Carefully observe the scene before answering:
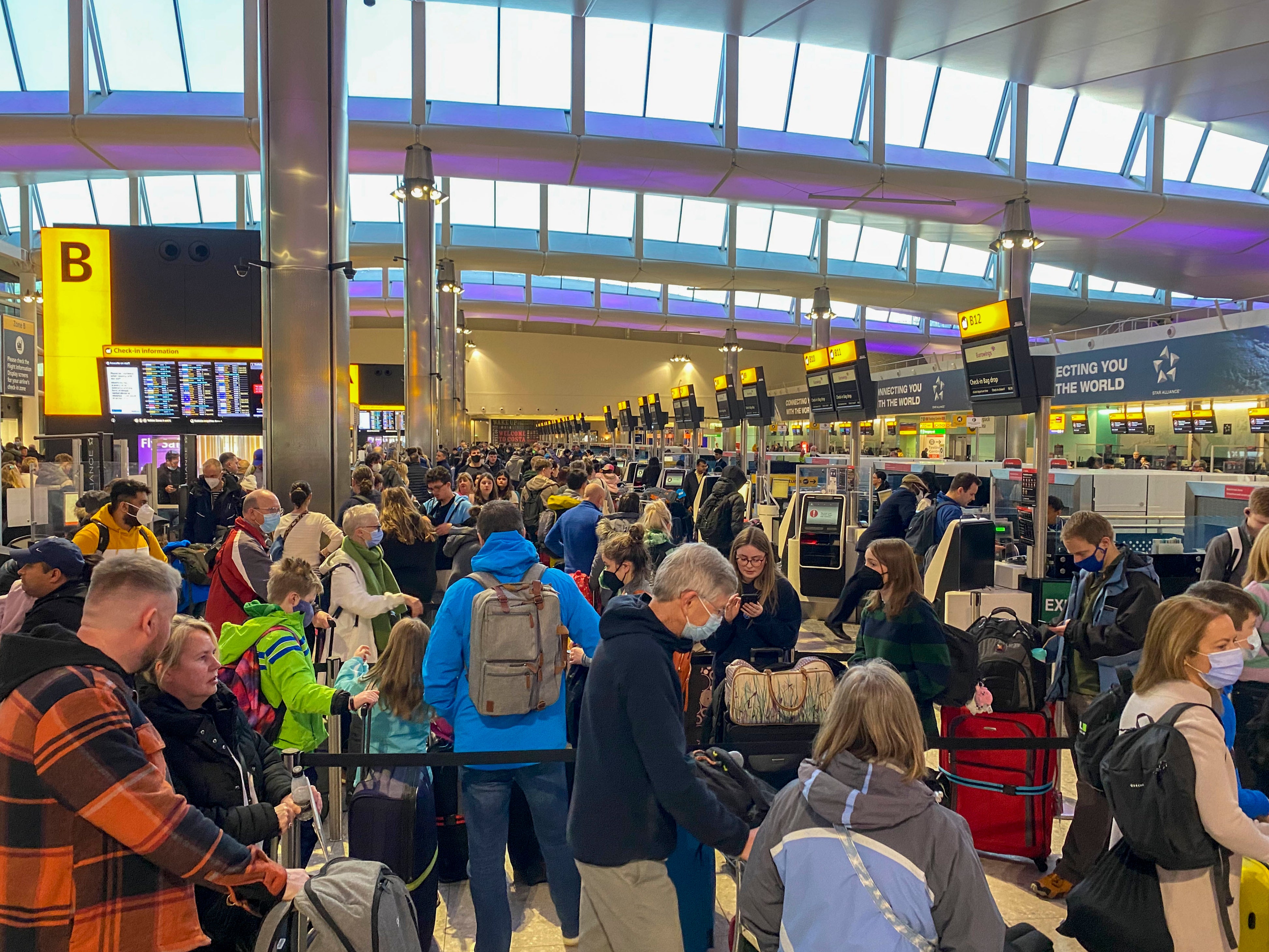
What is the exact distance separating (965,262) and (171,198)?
83.8 ft

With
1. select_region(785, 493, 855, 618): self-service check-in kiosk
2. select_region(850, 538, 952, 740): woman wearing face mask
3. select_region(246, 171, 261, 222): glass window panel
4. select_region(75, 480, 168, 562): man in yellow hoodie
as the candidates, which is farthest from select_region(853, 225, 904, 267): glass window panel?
select_region(850, 538, 952, 740): woman wearing face mask

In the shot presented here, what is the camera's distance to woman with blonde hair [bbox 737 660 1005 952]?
70.4 inches

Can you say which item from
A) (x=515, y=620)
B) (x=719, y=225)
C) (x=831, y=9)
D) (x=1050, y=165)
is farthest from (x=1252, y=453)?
(x=515, y=620)

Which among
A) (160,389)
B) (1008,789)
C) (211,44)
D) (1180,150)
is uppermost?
(211,44)

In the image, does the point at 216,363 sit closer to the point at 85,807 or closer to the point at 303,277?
the point at 303,277

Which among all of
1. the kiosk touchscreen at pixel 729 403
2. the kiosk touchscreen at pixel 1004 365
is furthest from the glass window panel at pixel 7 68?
the kiosk touchscreen at pixel 1004 365

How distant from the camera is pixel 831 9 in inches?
515

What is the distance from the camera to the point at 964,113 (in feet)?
67.5

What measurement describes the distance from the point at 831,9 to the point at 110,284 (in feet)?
34.6

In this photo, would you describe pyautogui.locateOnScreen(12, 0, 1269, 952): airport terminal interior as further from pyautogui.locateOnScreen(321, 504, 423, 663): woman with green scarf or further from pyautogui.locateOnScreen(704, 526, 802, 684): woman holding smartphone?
pyautogui.locateOnScreen(321, 504, 423, 663): woman with green scarf

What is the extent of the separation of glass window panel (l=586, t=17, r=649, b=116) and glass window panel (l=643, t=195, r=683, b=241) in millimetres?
7396

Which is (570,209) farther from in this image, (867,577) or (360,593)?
(360,593)

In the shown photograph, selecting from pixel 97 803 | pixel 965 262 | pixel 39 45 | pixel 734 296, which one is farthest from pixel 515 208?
pixel 97 803

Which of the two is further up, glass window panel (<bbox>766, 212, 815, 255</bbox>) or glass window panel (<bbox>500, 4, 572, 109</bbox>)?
glass window panel (<bbox>500, 4, 572, 109</bbox>)
